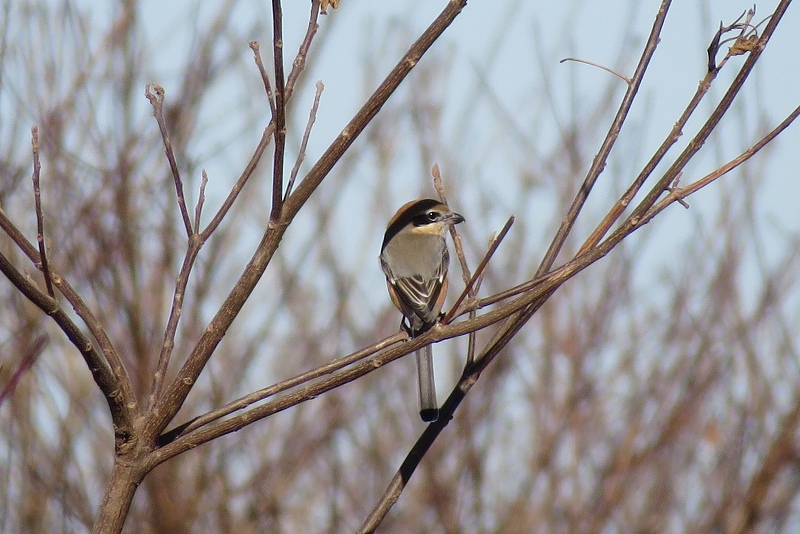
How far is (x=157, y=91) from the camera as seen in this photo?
6.61 feet

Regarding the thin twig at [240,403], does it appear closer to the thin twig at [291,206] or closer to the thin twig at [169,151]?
the thin twig at [291,206]

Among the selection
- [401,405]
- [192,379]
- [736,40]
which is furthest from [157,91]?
[401,405]

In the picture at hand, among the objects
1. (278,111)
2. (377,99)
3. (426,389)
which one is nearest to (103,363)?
(278,111)

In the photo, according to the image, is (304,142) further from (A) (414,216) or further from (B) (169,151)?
(A) (414,216)

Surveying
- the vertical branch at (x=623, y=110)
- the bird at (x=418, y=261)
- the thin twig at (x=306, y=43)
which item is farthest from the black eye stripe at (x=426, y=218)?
the thin twig at (x=306, y=43)

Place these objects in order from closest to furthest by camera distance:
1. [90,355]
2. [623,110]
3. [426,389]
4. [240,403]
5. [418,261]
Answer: [90,355] → [240,403] → [623,110] → [426,389] → [418,261]

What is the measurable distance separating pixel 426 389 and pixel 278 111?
141 cm

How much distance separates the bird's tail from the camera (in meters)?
2.95

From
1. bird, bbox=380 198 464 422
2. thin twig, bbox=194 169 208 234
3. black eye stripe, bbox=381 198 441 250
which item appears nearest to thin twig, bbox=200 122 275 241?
thin twig, bbox=194 169 208 234

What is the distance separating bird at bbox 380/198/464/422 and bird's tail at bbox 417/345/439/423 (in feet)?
0.25

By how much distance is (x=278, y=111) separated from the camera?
1.78 m

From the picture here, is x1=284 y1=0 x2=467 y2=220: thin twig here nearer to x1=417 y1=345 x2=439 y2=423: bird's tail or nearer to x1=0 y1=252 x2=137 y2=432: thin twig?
x1=0 y1=252 x2=137 y2=432: thin twig

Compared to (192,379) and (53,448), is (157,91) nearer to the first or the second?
(192,379)

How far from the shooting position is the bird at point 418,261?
3.44 meters
